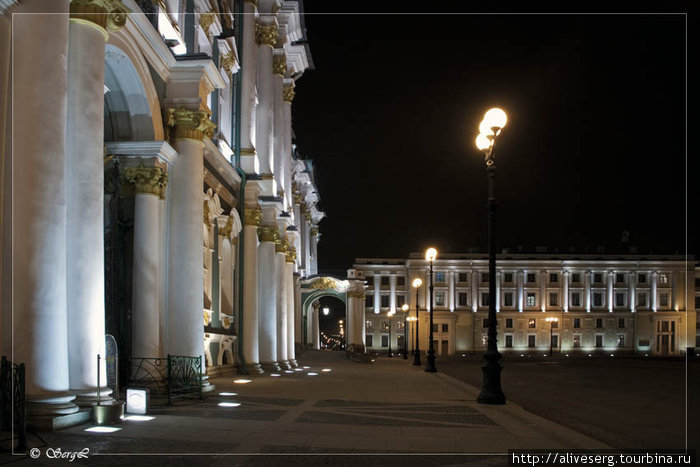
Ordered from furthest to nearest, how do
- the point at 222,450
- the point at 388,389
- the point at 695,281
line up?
the point at 695,281 → the point at 388,389 → the point at 222,450

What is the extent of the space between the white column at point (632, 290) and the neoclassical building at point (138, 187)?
101608 millimetres

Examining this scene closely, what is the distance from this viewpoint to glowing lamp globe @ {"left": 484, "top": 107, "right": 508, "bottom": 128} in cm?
1773

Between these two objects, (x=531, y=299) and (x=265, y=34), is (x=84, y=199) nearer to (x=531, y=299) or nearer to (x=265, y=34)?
(x=265, y=34)

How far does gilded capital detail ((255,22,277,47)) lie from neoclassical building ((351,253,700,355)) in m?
90.5

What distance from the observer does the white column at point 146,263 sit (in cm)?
1747

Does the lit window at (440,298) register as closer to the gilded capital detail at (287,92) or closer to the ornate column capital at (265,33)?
the gilded capital detail at (287,92)

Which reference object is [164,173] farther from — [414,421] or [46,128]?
[414,421]

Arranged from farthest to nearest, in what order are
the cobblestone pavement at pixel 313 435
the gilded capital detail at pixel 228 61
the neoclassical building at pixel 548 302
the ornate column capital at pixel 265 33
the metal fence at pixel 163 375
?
the neoclassical building at pixel 548 302
the ornate column capital at pixel 265 33
the gilded capital detail at pixel 228 61
the metal fence at pixel 163 375
the cobblestone pavement at pixel 313 435

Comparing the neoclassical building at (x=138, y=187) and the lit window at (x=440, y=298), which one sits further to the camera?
the lit window at (x=440, y=298)

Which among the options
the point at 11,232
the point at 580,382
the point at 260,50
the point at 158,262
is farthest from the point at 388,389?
the point at 260,50

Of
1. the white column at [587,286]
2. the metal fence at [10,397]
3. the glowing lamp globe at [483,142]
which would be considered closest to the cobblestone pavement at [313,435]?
the metal fence at [10,397]

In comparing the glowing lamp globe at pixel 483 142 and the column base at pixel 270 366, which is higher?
the glowing lamp globe at pixel 483 142

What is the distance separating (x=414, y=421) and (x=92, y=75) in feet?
27.7

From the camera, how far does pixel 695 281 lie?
428 feet
